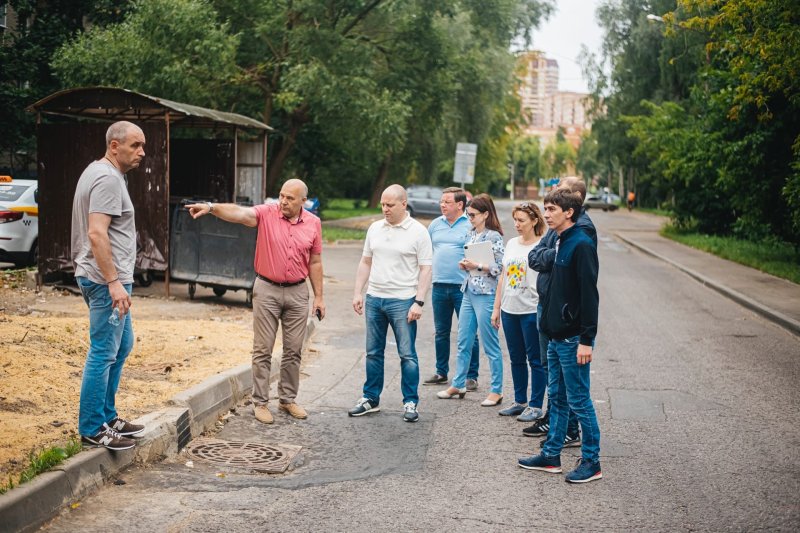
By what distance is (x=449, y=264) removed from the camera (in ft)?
28.0

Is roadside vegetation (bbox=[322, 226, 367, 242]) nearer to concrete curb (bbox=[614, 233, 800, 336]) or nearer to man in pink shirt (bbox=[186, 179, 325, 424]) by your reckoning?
concrete curb (bbox=[614, 233, 800, 336])

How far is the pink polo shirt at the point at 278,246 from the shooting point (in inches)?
286

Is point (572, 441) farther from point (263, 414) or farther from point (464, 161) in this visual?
point (464, 161)

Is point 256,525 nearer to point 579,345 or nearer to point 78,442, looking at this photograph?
point 78,442

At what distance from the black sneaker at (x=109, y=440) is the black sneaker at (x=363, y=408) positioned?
2.20 metres

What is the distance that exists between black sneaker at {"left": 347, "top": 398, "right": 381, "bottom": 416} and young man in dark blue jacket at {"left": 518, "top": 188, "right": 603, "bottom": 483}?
1899 mm

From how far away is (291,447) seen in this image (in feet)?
21.4

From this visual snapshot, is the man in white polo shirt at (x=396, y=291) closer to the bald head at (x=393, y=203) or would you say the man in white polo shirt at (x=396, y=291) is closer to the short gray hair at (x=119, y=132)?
the bald head at (x=393, y=203)

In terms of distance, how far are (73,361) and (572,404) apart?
14.5 ft

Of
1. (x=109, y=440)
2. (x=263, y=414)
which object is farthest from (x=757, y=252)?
(x=109, y=440)

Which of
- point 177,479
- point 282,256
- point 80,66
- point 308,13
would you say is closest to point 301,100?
point 308,13

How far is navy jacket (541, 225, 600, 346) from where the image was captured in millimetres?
5742

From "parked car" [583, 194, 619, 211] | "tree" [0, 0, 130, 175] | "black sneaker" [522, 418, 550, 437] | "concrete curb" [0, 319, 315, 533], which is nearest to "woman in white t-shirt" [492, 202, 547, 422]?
"black sneaker" [522, 418, 550, 437]

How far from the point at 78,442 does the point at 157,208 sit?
8.49 metres
